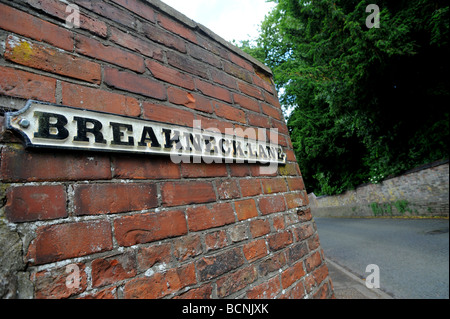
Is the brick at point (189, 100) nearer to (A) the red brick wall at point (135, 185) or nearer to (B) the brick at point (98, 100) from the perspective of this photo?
(A) the red brick wall at point (135, 185)

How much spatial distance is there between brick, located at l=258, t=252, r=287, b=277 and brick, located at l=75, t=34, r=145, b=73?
1.06m

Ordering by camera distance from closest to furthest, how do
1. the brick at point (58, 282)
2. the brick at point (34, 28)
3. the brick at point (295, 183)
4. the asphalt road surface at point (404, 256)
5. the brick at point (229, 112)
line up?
the brick at point (58, 282) < the brick at point (34, 28) < the brick at point (229, 112) < the brick at point (295, 183) < the asphalt road surface at point (404, 256)

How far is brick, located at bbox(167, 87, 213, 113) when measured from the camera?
1.02m

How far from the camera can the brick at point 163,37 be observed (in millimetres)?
1033

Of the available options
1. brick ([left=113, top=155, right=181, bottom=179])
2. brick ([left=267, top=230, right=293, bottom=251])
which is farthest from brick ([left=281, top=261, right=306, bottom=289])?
brick ([left=113, top=155, right=181, bottom=179])

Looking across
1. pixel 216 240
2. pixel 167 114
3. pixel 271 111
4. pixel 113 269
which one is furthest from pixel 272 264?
pixel 271 111

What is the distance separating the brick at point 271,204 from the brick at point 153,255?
57cm

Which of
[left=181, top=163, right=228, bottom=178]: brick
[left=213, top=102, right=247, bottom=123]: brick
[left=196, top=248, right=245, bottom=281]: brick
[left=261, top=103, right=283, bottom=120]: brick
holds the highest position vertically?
[left=261, top=103, right=283, bottom=120]: brick

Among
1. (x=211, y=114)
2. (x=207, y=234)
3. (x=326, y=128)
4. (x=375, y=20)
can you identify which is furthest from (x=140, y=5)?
(x=326, y=128)

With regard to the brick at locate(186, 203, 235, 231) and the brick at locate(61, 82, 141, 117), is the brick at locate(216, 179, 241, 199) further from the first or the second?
the brick at locate(61, 82, 141, 117)

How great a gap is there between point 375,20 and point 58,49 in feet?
22.0

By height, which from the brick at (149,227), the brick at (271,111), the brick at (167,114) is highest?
the brick at (271,111)

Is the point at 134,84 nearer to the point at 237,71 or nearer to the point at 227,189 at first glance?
the point at 227,189

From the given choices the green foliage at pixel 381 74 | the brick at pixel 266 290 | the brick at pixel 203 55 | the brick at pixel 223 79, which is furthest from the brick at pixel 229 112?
the green foliage at pixel 381 74
